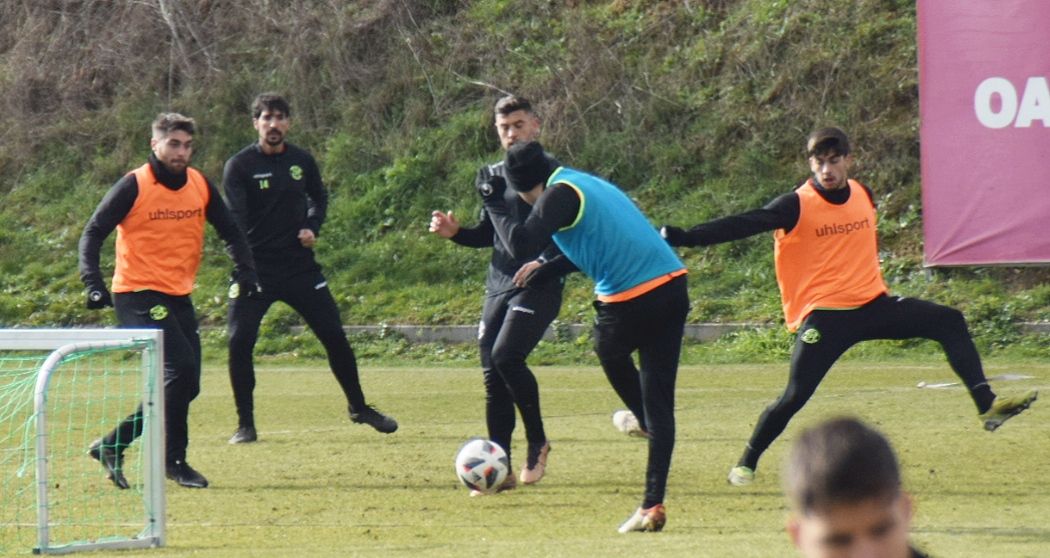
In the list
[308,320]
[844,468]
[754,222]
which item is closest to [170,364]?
[308,320]

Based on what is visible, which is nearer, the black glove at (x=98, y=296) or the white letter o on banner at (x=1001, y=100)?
the black glove at (x=98, y=296)

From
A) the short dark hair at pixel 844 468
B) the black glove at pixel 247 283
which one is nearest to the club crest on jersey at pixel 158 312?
the black glove at pixel 247 283

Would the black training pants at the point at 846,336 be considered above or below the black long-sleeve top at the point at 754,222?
below

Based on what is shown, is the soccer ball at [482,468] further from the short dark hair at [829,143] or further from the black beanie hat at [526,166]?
the short dark hair at [829,143]

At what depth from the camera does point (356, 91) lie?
23.5 m

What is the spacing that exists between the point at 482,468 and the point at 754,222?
5.76ft

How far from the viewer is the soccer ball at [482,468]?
26.5ft

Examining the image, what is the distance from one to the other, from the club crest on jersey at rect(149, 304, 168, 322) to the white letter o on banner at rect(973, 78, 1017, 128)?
9582mm

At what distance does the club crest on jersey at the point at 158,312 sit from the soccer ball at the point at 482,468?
1.83 meters

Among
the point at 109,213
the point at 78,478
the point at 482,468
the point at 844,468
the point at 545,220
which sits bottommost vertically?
the point at 78,478

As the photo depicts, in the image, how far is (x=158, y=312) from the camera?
29.0 feet

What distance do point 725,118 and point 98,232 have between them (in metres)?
12.9

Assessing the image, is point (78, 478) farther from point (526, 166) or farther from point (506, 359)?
point (526, 166)

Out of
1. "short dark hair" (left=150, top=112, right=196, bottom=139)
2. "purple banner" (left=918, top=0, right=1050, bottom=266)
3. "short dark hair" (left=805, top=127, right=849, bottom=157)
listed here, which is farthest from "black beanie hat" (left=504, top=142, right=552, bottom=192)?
"purple banner" (left=918, top=0, right=1050, bottom=266)
